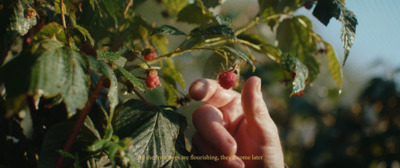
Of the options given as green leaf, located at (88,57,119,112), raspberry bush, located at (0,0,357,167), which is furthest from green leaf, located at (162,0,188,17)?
green leaf, located at (88,57,119,112)

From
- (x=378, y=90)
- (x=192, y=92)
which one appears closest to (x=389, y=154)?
(x=378, y=90)

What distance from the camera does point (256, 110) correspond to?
581 mm

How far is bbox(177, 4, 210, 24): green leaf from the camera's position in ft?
2.49

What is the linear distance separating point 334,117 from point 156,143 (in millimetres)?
3078

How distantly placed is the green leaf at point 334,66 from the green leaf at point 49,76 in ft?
1.97

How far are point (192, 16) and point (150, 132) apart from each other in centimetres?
37

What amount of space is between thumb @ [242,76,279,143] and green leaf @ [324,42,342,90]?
0.28 metres

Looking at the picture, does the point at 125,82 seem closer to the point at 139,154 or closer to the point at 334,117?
the point at 139,154

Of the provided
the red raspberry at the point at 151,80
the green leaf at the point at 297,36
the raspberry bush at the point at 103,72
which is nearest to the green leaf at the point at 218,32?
the raspberry bush at the point at 103,72

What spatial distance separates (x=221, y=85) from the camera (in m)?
0.64

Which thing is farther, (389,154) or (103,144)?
(389,154)

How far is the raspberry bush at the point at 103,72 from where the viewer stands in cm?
37

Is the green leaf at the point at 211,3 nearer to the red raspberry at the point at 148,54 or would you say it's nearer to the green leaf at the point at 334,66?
the red raspberry at the point at 148,54

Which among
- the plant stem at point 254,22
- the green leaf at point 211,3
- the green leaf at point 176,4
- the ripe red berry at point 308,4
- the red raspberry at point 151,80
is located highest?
the green leaf at point 176,4
